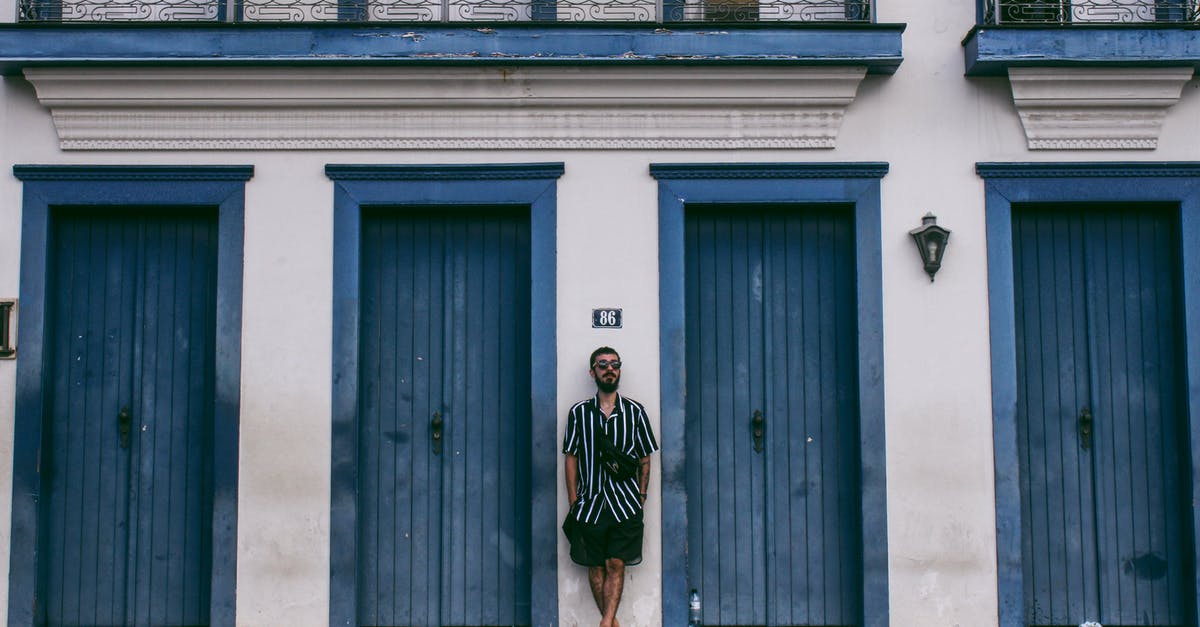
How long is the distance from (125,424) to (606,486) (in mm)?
3369

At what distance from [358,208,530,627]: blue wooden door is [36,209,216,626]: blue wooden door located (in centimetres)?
115

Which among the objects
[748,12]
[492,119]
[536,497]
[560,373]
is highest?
[748,12]

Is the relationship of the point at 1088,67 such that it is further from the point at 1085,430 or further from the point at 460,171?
the point at 460,171

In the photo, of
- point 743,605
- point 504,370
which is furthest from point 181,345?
point 743,605

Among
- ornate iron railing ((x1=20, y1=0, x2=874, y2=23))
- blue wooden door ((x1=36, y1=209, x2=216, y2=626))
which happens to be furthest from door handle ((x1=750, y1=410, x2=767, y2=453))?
blue wooden door ((x1=36, y1=209, x2=216, y2=626))

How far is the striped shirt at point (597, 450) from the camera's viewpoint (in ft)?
20.1

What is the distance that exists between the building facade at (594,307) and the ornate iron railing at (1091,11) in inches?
1.1

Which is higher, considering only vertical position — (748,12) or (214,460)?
(748,12)

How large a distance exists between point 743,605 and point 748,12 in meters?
4.18

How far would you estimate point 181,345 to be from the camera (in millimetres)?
6664

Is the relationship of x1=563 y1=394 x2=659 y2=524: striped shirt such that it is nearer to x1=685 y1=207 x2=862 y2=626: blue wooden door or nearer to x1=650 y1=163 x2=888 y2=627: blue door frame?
x1=650 y1=163 x2=888 y2=627: blue door frame

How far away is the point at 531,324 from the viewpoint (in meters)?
6.49

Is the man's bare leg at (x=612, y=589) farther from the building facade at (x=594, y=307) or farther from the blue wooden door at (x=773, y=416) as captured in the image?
the blue wooden door at (x=773, y=416)

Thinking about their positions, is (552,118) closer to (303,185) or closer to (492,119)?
(492,119)
